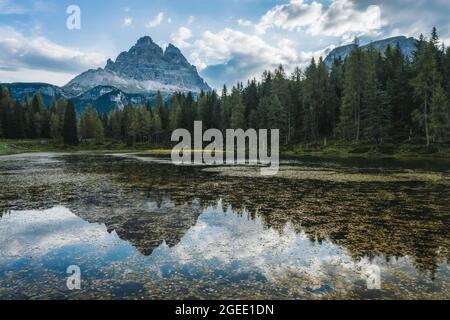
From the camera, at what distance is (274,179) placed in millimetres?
34281

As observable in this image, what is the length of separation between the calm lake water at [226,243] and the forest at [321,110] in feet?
159

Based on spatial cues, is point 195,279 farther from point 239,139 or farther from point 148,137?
point 148,137

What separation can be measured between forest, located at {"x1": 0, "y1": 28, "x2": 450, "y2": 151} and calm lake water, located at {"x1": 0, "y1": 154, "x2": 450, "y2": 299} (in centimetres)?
4846

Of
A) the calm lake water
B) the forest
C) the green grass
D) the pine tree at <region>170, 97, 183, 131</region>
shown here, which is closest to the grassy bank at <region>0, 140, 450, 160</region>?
the green grass

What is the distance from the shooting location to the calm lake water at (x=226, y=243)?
32.5 feet

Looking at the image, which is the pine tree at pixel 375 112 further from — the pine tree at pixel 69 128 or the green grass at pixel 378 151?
the pine tree at pixel 69 128

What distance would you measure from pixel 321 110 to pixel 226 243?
85.2 m

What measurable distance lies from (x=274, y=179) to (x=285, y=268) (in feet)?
75.7

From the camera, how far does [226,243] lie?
46.9 ft

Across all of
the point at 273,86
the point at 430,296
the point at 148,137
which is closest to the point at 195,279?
the point at 430,296

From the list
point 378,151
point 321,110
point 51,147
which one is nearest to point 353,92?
point 321,110

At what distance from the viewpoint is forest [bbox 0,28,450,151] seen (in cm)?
6938

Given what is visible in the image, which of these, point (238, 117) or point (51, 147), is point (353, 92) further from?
point (51, 147)

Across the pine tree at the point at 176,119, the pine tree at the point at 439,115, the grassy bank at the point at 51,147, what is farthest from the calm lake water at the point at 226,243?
the pine tree at the point at 176,119
